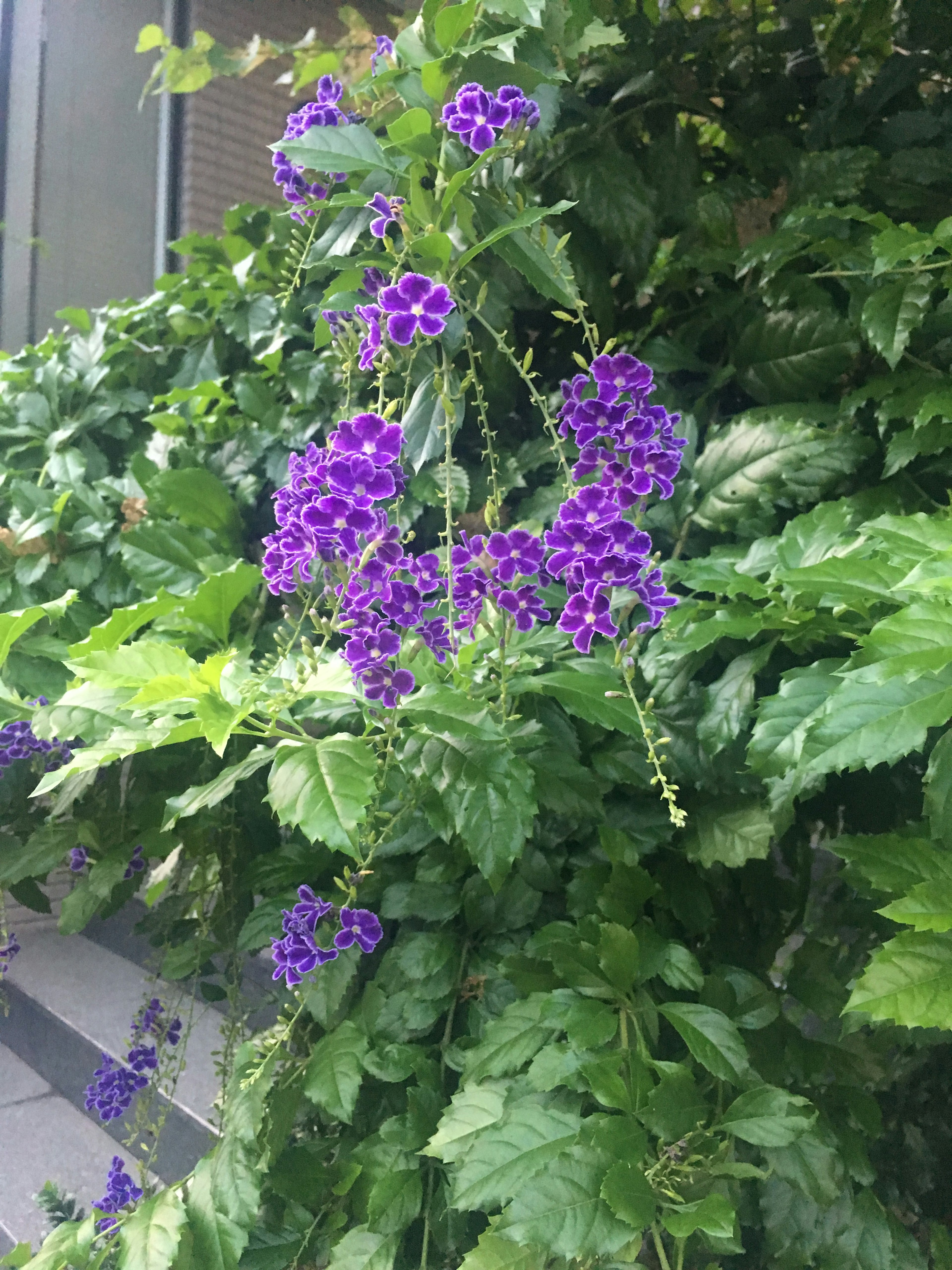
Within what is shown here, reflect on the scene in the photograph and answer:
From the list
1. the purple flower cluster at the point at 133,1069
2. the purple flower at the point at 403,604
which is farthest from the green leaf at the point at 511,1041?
the purple flower cluster at the point at 133,1069

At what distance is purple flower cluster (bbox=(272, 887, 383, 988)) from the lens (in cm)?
69

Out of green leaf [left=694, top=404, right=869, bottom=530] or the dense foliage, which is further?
green leaf [left=694, top=404, right=869, bottom=530]

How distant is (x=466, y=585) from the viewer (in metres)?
0.66

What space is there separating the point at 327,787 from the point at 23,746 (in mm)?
641

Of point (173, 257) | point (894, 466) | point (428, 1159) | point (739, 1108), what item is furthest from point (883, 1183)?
point (173, 257)

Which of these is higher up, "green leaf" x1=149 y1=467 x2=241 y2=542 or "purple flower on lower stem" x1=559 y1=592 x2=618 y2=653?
"purple flower on lower stem" x1=559 y1=592 x2=618 y2=653

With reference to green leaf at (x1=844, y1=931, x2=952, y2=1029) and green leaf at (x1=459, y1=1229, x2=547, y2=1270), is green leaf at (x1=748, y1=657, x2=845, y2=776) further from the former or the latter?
green leaf at (x1=459, y1=1229, x2=547, y2=1270)

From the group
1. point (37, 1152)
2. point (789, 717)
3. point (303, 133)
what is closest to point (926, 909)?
point (789, 717)

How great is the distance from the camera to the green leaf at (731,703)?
0.69 m

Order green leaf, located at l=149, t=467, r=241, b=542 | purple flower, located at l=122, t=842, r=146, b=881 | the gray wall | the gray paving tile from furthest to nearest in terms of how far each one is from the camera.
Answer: the gray wall → the gray paving tile → green leaf, located at l=149, t=467, r=241, b=542 → purple flower, located at l=122, t=842, r=146, b=881

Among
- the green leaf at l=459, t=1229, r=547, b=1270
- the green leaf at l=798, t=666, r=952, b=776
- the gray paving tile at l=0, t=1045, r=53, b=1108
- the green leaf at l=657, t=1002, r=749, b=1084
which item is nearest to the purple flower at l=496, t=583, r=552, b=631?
the green leaf at l=798, t=666, r=952, b=776

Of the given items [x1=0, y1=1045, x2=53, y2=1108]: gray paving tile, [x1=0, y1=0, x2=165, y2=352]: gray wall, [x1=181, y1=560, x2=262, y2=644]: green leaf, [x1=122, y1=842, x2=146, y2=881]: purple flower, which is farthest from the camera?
[x1=0, y1=0, x2=165, y2=352]: gray wall

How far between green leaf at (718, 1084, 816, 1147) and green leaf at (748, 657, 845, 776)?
9.1 inches

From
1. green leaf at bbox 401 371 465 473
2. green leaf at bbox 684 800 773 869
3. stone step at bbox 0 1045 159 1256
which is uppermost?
green leaf at bbox 401 371 465 473
